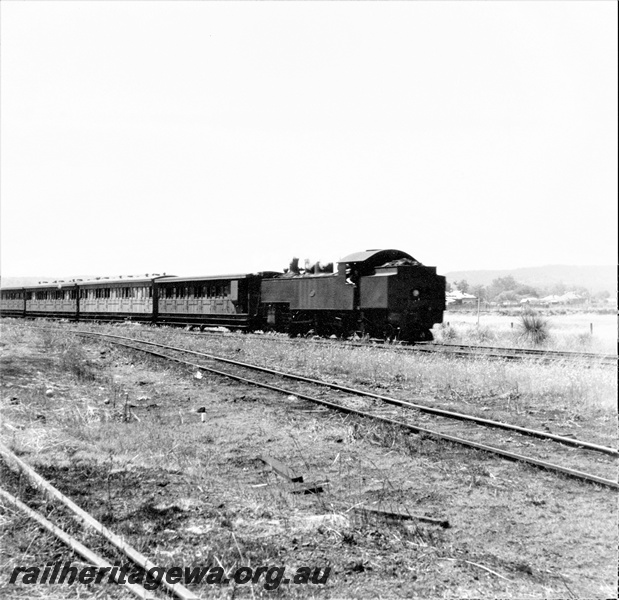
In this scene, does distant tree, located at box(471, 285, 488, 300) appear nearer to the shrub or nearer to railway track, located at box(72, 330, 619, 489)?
the shrub

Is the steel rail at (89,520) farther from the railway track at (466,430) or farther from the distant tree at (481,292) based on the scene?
the distant tree at (481,292)

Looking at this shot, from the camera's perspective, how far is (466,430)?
24.3ft

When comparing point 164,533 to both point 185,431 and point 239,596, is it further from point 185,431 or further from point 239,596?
point 185,431

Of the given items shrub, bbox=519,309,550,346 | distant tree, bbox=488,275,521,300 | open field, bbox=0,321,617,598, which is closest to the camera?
open field, bbox=0,321,617,598

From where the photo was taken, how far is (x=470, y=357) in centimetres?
1362

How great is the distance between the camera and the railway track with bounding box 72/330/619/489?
5852mm

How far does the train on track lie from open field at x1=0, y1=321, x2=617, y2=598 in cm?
702

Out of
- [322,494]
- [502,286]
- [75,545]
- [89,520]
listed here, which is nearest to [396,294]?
[322,494]

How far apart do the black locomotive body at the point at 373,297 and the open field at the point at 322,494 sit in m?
6.77

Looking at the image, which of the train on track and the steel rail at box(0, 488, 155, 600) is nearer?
the steel rail at box(0, 488, 155, 600)

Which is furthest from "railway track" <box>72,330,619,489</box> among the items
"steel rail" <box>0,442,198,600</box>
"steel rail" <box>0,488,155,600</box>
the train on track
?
the train on track

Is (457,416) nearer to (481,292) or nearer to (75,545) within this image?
(75,545)

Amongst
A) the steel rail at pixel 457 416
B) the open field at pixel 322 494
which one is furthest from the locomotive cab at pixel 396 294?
the open field at pixel 322 494

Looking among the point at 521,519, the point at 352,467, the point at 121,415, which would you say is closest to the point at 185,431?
the point at 121,415
